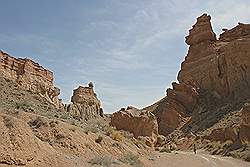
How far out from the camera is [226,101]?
63.1 meters

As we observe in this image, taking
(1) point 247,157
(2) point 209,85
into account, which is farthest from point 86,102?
(1) point 247,157

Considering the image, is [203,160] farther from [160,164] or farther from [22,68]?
[22,68]

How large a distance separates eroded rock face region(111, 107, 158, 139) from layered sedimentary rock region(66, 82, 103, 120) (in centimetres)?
2020

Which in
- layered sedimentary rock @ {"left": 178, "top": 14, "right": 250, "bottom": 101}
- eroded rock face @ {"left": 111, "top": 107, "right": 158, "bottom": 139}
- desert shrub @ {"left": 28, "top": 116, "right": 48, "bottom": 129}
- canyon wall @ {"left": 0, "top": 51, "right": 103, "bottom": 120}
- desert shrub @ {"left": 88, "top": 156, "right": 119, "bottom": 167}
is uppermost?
→ layered sedimentary rock @ {"left": 178, "top": 14, "right": 250, "bottom": 101}

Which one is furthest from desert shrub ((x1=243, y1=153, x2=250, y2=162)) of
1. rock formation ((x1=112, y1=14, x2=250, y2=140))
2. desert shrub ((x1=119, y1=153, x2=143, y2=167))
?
rock formation ((x1=112, y1=14, x2=250, y2=140))

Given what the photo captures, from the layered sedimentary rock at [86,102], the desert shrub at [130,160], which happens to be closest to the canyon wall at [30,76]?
the layered sedimentary rock at [86,102]

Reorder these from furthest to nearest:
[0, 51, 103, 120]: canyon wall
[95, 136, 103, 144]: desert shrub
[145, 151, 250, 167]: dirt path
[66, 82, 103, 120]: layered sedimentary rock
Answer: [66, 82, 103, 120]: layered sedimentary rock < [0, 51, 103, 120]: canyon wall < [145, 151, 250, 167]: dirt path < [95, 136, 103, 144]: desert shrub

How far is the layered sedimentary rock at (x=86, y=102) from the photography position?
6519 centimetres

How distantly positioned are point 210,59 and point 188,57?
21.2 ft

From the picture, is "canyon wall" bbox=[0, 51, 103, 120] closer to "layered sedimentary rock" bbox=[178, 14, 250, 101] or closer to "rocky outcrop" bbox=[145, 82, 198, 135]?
"rocky outcrop" bbox=[145, 82, 198, 135]

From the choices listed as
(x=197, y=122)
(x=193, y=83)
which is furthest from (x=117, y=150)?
(x=193, y=83)

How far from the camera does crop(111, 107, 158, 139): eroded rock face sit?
1543 inches

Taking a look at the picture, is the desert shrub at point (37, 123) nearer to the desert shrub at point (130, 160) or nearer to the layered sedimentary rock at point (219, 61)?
the desert shrub at point (130, 160)

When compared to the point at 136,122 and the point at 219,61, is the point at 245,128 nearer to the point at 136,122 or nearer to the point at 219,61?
the point at 136,122
